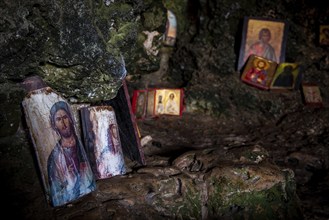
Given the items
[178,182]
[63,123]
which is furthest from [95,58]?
[178,182]

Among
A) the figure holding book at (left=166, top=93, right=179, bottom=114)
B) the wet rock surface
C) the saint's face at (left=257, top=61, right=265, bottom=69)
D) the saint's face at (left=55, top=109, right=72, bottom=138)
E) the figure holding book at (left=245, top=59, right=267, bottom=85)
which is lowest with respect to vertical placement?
the wet rock surface

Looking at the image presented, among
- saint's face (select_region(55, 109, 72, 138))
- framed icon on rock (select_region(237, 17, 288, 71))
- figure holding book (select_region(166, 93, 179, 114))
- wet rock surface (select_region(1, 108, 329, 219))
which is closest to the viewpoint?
wet rock surface (select_region(1, 108, 329, 219))

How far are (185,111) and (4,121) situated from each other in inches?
93.5

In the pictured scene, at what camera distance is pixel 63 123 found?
1.71 m

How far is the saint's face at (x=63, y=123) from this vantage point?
5.52ft

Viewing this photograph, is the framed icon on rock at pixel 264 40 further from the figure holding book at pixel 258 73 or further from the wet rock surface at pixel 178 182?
the wet rock surface at pixel 178 182

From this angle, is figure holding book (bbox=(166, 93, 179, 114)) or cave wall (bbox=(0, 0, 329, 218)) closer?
cave wall (bbox=(0, 0, 329, 218))

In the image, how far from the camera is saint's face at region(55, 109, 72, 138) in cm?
168

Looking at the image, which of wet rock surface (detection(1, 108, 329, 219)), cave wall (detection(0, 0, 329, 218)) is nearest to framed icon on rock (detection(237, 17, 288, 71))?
cave wall (detection(0, 0, 329, 218))

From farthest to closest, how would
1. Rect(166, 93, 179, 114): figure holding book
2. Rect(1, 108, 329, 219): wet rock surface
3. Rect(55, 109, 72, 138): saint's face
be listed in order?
Rect(166, 93, 179, 114): figure holding book < Rect(55, 109, 72, 138): saint's face < Rect(1, 108, 329, 219): wet rock surface

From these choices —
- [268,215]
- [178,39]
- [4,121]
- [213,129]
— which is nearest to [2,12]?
[4,121]

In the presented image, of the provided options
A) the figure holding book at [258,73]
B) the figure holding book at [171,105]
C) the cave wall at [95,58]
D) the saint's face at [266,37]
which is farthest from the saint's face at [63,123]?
the saint's face at [266,37]

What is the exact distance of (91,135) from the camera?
1944mm

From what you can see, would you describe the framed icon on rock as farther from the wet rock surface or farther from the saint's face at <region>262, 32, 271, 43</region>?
the wet rock surface
